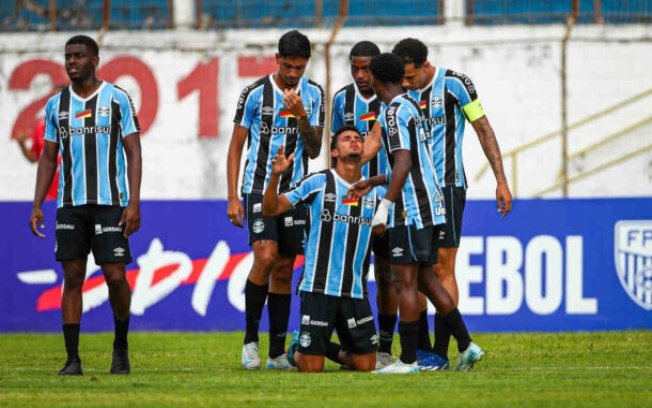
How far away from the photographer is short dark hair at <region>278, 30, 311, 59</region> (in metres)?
10.4

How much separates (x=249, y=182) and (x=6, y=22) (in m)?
11.9

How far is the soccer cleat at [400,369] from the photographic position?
9797 millimetres

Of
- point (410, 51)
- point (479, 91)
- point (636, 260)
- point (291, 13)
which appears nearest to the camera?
point (410, 51)

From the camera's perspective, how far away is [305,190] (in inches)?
399

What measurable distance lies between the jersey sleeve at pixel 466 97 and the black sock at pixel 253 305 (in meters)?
2.00

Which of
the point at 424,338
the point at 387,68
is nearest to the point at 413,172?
the point at 387,68

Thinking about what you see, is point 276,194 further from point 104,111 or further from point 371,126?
point 371,126

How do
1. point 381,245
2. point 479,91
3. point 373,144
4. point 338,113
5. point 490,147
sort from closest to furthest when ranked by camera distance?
1. point 373,144
2. point 490,147
3. point 381,245
4. point 338,113
5. point 479,91

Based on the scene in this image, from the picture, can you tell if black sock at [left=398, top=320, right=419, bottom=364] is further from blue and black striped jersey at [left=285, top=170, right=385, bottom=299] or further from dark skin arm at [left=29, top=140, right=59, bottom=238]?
dark skin arm at [left=29, top=140, right=59, bottom=238]

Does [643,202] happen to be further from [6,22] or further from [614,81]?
[6,22]

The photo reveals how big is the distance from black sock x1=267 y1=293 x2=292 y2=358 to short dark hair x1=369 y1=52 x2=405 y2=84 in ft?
6.44

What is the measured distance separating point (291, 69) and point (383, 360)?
228 centimetres

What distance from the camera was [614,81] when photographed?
69.3 feet

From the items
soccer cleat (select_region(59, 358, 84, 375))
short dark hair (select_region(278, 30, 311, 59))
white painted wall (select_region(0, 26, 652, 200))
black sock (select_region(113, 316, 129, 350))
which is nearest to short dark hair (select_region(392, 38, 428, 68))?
short dark hair (select_region(278, 30, 311, 59))
